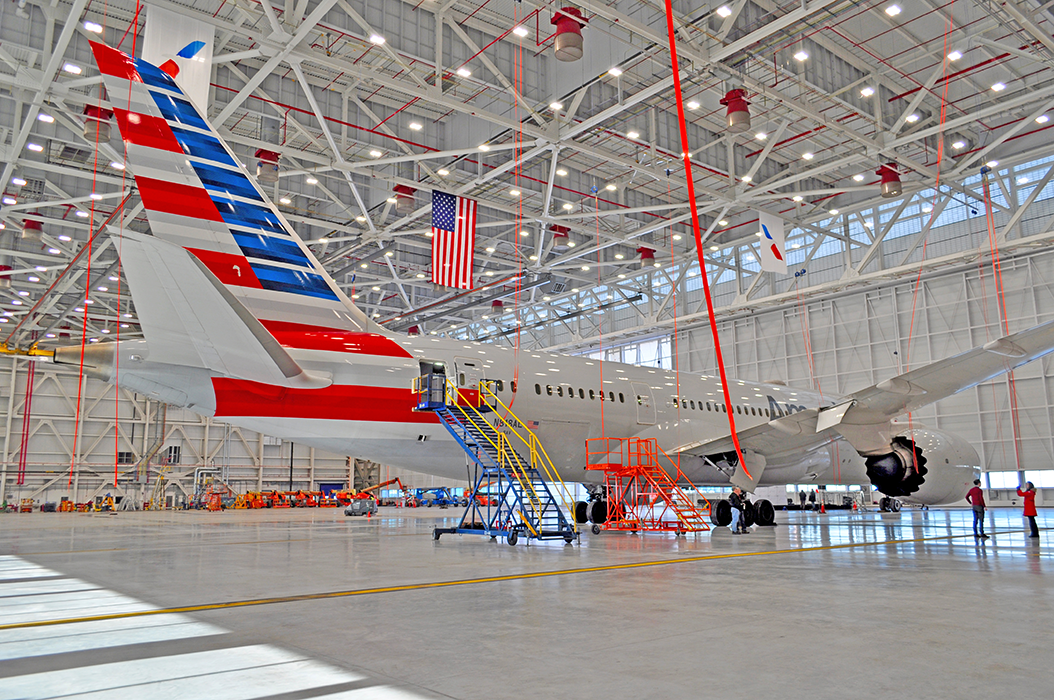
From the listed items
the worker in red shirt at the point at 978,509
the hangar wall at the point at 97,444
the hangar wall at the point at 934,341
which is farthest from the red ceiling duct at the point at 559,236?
the worker in red shirt at the point at 978,509

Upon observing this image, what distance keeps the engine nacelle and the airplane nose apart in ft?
48.7

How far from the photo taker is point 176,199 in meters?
11.4

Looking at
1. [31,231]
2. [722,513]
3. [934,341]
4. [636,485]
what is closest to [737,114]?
[636,485]

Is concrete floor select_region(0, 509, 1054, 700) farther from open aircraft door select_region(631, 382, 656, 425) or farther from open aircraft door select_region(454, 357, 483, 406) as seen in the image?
open aircraft door select_region(631, 382, 656, 425)

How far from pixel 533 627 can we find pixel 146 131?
10252 mm

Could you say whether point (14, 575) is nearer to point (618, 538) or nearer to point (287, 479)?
point (618, 538)

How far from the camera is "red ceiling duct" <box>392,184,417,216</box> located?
23031 mm

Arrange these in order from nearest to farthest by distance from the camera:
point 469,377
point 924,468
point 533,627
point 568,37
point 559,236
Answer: point 533,627 → point 568,37 → point 469,377 → point 924,468 → point 559,236

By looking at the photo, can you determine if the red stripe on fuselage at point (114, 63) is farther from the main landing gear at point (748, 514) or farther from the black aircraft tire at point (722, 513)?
the black aircraft tire at point (722, 513)

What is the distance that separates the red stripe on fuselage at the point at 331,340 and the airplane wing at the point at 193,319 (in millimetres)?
1444

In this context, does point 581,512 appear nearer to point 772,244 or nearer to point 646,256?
point 772,244

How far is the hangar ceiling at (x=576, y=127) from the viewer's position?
16219 mm

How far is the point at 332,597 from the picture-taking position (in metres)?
6.20

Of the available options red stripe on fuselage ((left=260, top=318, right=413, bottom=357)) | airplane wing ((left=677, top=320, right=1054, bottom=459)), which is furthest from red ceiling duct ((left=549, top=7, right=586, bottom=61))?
airplane wing ((left=677, top=320, right=1054, bottom=459))
